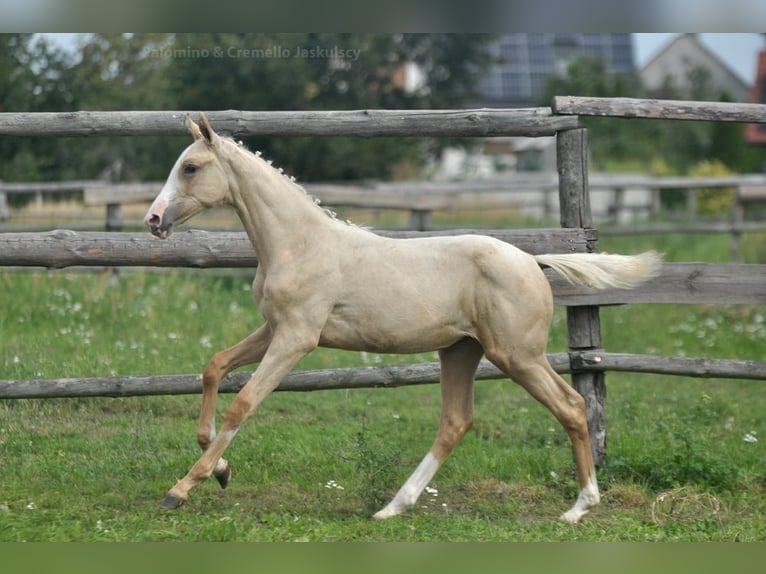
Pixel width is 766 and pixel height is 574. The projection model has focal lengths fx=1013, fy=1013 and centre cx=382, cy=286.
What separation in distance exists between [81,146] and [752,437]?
16922 mm

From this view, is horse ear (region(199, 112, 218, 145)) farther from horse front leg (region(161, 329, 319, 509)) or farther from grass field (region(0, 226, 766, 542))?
grass field (region(0, 226, 766, 542))

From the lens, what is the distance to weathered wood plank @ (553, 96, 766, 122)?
19.7ft

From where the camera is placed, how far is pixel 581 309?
6.26m

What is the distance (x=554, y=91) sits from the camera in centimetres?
3638

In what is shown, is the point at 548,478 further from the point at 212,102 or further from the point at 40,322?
the point at 212,102

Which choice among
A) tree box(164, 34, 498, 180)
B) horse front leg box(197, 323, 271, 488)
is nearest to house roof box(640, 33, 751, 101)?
tree box(164, 34, 498, 180)

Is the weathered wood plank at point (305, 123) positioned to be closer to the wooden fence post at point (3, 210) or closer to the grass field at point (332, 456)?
the grass field at point (332, 456)

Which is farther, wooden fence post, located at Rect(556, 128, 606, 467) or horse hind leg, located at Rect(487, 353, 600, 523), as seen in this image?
wooden fence post, located at Rect(556, 128, 606, 467)

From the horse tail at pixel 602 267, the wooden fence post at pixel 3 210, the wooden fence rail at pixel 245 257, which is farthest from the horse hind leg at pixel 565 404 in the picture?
the wooden fence post at pixel 3 210

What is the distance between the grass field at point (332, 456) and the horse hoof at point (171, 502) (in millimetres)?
77

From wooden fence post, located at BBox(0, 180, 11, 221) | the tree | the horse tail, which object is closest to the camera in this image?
the horse tail

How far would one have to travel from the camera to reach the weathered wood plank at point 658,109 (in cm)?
600

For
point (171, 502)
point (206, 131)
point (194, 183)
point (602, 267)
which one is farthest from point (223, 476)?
point (602, 267)

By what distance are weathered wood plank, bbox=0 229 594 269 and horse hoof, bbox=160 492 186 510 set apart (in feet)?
4.67
